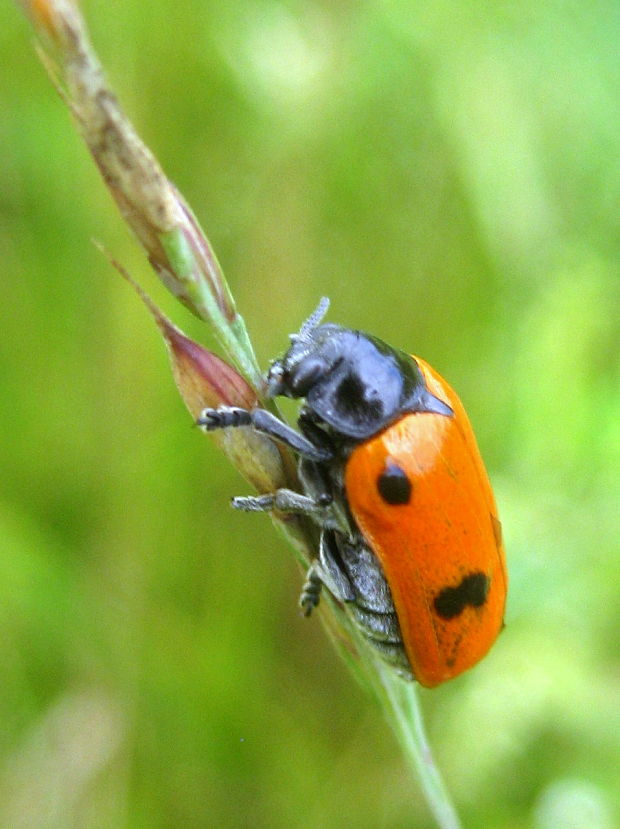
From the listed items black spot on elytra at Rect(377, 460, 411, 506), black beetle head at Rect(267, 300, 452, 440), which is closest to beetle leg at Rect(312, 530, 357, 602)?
black spot on elytra at Rect(377, 460, 411, 506)

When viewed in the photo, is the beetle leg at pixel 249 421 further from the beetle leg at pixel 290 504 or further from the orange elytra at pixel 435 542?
the orange elytra at pixel 435 542

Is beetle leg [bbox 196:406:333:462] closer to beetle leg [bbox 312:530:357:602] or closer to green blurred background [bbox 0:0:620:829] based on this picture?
beetle leg [bbox 312:530:357:602]

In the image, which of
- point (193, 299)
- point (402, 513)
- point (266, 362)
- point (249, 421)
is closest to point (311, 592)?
point (402, 513)

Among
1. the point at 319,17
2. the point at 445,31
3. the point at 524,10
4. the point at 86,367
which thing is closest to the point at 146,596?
the point at 86,367

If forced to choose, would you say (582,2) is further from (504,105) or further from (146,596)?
(146,596)

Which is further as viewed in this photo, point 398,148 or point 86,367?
point 398,148

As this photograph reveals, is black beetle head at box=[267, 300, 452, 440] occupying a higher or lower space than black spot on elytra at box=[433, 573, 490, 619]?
higher
